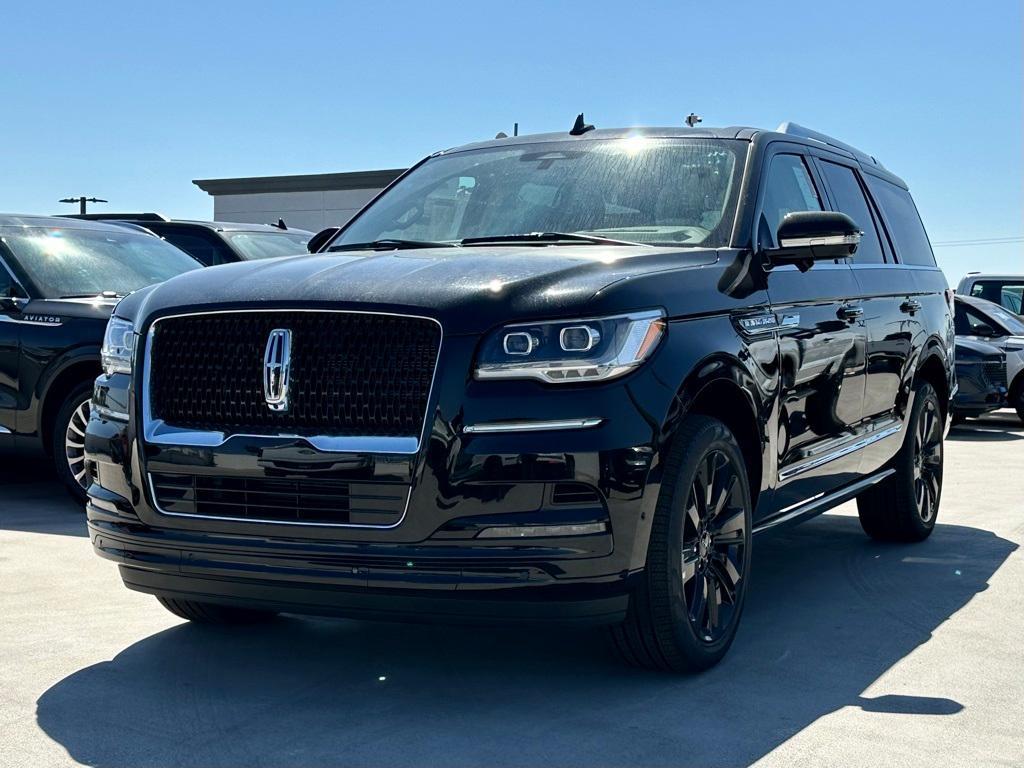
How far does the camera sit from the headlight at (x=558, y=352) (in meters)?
4.12

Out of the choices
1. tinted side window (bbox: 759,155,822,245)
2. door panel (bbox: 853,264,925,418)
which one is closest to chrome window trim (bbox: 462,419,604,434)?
tinted side window (bbox: 759,155,822,245)

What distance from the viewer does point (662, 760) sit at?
389 cm

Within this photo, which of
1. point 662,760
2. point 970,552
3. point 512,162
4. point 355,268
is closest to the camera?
point 662,760

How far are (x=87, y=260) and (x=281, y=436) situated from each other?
5.36 meters

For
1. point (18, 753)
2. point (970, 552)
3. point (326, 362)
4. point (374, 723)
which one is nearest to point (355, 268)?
point (326, 362)

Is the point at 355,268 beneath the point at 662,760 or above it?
above

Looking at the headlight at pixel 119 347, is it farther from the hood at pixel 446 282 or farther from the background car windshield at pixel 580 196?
the background car windshield at pixel 580 196

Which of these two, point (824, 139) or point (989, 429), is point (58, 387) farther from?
point (989, 429)

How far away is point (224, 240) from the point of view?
11977 millimetres

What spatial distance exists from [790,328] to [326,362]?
6.69 ft

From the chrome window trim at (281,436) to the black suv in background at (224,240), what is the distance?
7346mm

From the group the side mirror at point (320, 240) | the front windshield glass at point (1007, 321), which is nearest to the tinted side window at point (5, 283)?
the side mirror at point (320, 240)

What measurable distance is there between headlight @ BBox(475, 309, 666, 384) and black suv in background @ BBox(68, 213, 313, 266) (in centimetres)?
797

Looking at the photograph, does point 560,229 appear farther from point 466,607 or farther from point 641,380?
point 466,607
